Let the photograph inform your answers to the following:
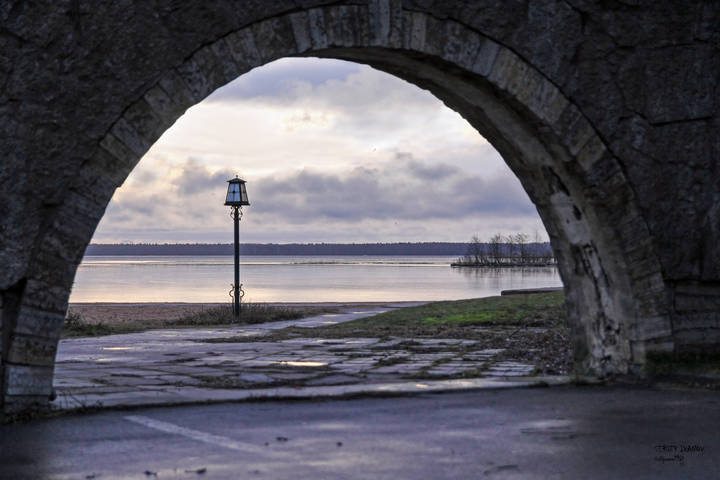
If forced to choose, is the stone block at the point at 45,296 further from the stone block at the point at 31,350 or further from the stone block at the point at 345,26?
the stone block at the point at 345,26

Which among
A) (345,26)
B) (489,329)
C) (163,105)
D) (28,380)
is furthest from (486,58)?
(489,329)

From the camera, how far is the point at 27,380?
5414mm

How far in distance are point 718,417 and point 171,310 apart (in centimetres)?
1881

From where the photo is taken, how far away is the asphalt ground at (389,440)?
418cm

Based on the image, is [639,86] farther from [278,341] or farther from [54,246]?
[278,341]

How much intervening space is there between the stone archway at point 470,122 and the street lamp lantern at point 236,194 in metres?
11.6

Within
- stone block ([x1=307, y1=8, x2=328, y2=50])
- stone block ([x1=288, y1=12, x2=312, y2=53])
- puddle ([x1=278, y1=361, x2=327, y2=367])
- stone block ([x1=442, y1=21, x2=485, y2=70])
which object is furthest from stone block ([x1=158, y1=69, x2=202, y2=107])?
puddle ([x1=278, y1=361, x2=327, y2=367])

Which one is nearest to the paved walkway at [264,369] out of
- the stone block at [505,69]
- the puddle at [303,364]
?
the puddle at [303,364]

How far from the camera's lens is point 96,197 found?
5.54 m

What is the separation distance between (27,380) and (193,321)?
12.0 metres

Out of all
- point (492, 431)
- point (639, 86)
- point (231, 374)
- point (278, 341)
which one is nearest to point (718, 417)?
point (492, 431)

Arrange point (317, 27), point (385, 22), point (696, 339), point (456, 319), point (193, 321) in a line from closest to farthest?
point (317, 27), point (385, 22), point (696, 339), point (456, 319), point (193, 321)

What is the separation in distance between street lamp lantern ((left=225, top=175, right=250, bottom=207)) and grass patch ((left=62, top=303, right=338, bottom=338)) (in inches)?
91.0

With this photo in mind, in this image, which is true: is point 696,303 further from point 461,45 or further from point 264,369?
point 264,369
